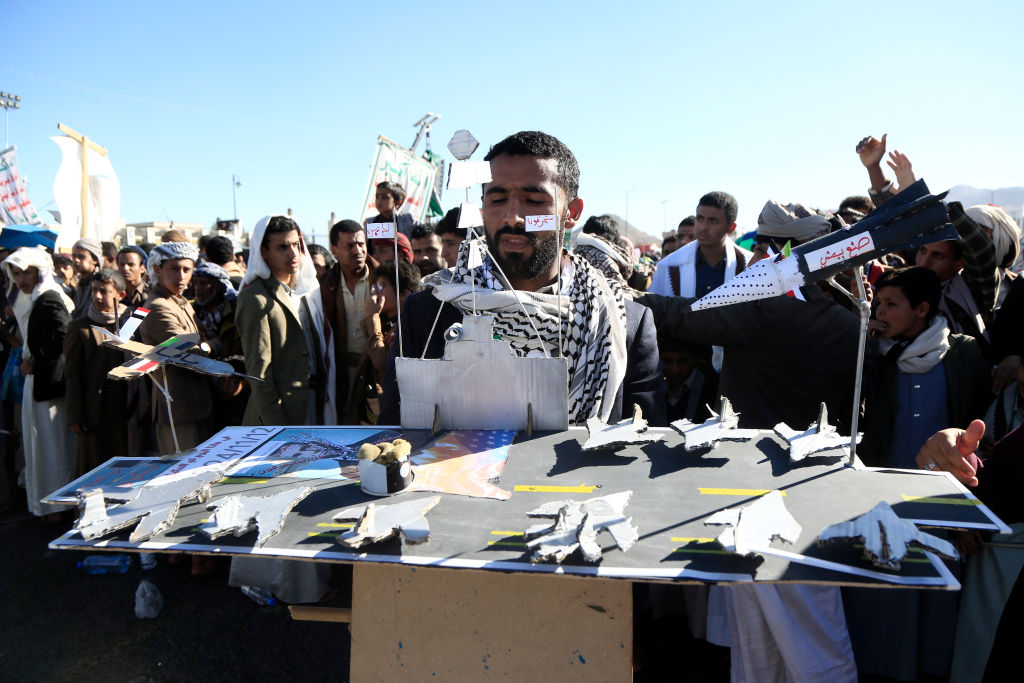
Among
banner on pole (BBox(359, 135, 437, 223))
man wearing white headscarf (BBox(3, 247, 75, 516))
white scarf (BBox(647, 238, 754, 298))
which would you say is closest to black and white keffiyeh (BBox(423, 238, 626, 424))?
white scarf (BBox(647, 238, 754, 298))

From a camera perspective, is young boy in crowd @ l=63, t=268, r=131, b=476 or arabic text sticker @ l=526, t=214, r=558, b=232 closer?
arabic text sticker @ l=526, t=214, r=558, b=232

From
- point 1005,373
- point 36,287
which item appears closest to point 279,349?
point 36,287

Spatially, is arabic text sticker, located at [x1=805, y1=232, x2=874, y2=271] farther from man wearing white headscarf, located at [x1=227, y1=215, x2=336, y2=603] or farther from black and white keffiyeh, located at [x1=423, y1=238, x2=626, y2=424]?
man wearing white headscarf, located at [x1=227, y1=215, x2=336, y2=603]

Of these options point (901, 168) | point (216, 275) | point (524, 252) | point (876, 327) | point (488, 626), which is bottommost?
point (488, 626)

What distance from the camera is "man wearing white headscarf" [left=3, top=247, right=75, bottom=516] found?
4348 millimetres

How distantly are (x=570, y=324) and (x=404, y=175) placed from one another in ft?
21.3

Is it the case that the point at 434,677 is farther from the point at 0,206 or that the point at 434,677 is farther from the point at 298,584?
the point at 0,206

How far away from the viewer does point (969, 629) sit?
2.32 m

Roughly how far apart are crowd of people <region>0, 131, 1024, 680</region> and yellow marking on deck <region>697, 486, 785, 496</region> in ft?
1.84

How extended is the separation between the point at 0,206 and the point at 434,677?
14.0 metres

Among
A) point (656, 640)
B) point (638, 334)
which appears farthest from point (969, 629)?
point (638, 334)

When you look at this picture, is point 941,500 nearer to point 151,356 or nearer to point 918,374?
point 918,374

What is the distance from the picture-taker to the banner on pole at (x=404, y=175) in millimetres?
7273

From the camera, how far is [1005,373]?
2648 mm
